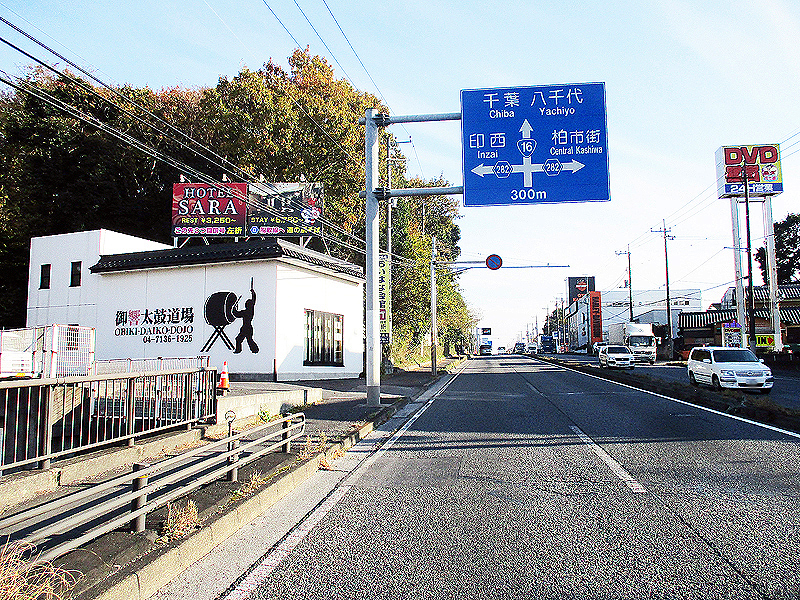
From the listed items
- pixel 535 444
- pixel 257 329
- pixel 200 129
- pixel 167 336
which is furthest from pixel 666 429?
pixel 200 129

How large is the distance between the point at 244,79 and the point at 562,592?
35430mm

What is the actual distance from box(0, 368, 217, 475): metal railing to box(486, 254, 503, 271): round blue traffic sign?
64.2ft

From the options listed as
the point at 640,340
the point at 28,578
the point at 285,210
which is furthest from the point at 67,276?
the point at 640,340

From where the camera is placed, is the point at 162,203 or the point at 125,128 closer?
the point at 125,128

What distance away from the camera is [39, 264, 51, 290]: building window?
91.5 feet

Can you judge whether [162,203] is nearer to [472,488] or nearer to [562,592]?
[472,488]

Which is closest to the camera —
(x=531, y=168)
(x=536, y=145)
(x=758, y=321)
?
(x=531, y=168)

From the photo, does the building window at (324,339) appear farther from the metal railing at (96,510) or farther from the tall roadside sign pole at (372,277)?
the metal railing at (96,510)

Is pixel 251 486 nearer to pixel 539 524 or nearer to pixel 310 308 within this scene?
pixel 539 524

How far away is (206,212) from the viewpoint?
1321 inches

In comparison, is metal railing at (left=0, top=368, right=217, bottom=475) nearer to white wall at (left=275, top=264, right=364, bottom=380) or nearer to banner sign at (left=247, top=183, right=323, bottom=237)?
white wall at (left=275, top=264, right=364, bottom=380)

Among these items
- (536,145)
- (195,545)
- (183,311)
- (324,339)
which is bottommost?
(195,545)

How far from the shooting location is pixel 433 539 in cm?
539

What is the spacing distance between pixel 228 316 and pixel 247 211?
11027 mm
